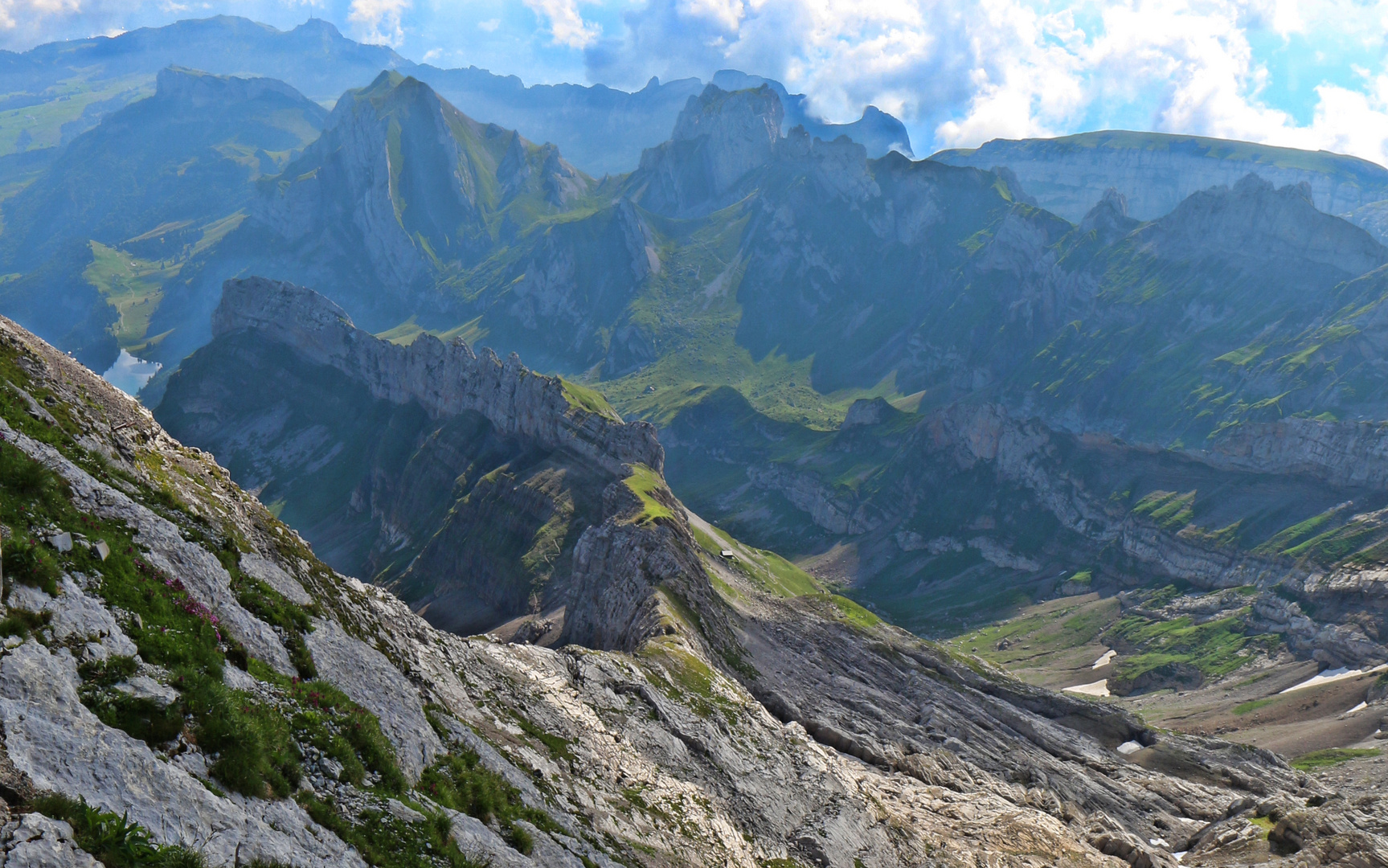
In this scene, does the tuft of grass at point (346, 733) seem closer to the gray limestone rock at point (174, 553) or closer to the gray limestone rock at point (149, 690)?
the gray limestone rock at point (174, 553)

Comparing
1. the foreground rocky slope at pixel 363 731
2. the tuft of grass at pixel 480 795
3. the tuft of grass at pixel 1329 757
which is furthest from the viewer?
the tuft of grass at pixel 1329 757

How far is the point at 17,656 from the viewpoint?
20.9 meters

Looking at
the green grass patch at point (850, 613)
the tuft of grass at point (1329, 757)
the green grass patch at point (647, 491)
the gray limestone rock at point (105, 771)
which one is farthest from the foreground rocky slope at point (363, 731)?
the tuft of grass at point (1329, 757)

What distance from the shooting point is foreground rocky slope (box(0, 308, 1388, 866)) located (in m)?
21.7

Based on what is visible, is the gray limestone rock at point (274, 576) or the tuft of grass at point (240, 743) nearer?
the tuft of grass at point (240, 743)

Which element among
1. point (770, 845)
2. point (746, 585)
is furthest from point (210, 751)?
point (746, 585)

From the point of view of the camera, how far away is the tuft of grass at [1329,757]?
158 meters

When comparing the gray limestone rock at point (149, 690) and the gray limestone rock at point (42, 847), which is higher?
the gray limestone rock at point (149, 690)

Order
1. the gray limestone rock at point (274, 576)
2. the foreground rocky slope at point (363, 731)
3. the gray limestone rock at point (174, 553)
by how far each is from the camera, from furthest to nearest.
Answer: the gray limestone rock at point (274, 576) → the gray limestone rock at point (174, 553) → the foreground rocky slope at point (363, 731)

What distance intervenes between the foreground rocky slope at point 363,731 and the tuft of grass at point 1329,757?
2627 inches

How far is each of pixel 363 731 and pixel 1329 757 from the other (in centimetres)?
18619

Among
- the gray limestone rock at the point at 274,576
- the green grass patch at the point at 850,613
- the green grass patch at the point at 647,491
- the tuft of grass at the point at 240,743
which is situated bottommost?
the tuft of grass at the point at 240,743

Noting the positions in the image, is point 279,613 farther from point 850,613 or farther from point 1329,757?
point 1329,757

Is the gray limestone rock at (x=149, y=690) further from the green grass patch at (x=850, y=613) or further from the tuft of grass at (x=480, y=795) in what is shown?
Answer: the green grass patch at (x=850, y=613)
